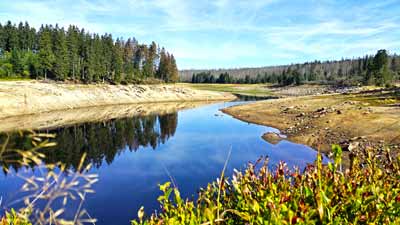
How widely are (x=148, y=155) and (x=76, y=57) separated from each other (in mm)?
69040

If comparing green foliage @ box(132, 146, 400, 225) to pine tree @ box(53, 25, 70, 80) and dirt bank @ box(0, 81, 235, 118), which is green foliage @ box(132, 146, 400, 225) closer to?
dirt bank @ box(0, 81, 235, 118)

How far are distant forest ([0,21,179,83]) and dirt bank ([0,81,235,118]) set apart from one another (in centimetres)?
1043

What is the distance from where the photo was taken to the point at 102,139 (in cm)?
3397

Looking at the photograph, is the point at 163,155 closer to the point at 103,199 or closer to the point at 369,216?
the point at 103,199

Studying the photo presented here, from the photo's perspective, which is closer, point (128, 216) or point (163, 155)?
point (128, 216)

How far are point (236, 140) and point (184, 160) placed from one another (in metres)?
8.93

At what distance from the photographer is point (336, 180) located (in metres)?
2.95

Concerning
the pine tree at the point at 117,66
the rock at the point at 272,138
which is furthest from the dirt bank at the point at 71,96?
the rock at the point at 272,138

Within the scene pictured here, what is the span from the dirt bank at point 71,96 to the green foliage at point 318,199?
39.9 m

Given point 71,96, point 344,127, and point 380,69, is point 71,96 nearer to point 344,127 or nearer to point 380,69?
point 344,127

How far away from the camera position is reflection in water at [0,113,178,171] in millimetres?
26048


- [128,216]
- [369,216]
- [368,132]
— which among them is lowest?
[128,216]

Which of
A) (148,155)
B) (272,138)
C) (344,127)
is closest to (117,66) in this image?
(148,155)

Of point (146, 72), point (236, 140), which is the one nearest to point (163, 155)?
point (236, 140)
